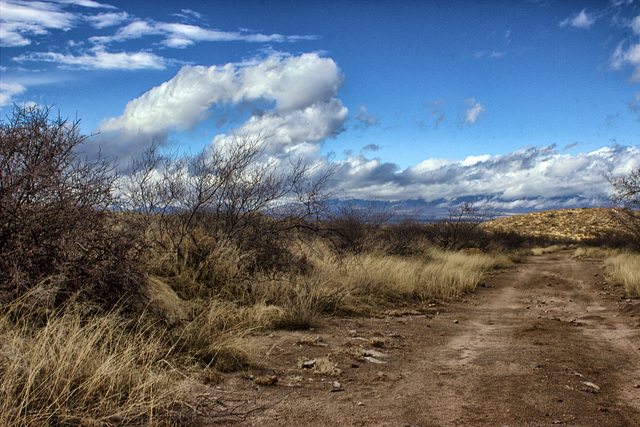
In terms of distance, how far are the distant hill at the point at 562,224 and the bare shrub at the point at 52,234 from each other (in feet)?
142

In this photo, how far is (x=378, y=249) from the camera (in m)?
16.3

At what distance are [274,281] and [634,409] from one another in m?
5.78

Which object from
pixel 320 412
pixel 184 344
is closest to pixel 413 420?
pixel 320 412

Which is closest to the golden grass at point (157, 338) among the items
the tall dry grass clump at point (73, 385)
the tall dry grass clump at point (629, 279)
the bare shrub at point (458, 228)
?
the tall dry grass clump at point (73, 385)

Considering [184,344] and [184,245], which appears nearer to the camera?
[184,344]

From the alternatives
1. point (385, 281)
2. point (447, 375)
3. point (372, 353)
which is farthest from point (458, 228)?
point (447, 375)

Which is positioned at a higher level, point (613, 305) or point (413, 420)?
point (413, 420)

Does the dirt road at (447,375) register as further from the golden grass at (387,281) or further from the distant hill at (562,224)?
the distant hill at (562,224)

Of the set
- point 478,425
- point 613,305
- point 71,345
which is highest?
point 71,345

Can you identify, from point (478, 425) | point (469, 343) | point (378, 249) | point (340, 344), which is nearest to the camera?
point (478, 425)

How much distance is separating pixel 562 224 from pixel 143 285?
56.6 metres

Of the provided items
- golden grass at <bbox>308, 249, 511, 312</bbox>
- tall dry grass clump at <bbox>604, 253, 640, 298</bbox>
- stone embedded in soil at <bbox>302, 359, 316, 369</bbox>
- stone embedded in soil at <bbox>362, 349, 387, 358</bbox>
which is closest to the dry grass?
tall dry grass clump at <bbox>604, 253, 640, 298</bbox>

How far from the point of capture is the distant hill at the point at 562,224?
45.9m

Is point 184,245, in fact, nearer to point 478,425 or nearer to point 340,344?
point 340,344
